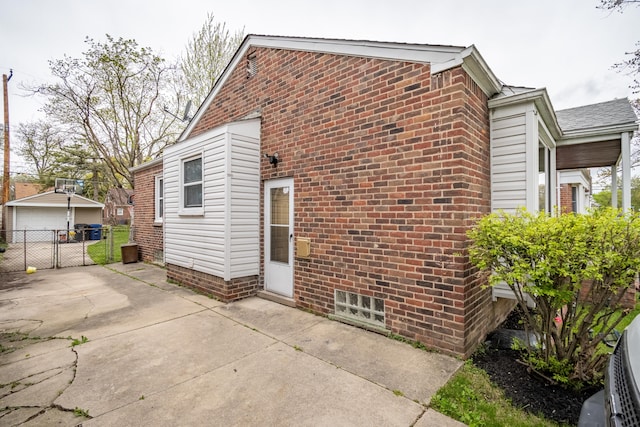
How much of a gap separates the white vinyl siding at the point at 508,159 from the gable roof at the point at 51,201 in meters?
26.2

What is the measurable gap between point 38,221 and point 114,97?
13.1 metres

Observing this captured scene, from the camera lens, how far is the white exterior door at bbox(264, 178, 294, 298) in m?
4.97

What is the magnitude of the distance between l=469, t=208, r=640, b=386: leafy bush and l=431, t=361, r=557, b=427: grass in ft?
2.09

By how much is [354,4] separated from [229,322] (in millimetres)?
8835

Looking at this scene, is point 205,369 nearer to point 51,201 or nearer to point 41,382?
point 41,382

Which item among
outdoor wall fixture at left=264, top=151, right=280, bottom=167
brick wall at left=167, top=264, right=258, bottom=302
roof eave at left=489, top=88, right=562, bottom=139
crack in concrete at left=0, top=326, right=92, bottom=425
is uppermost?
roof eave at left=489, top=88, right=562, bottom=139

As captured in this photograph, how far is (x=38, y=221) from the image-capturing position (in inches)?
778

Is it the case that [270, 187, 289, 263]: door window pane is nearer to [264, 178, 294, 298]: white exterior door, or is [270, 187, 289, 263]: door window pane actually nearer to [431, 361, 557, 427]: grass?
[264, 178, 294, 298]: white exterior door

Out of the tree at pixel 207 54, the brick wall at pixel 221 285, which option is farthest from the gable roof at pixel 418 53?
the tree at pixel 207 54

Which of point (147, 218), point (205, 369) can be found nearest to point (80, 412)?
point (205, 369)

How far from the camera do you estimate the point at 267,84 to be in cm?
546

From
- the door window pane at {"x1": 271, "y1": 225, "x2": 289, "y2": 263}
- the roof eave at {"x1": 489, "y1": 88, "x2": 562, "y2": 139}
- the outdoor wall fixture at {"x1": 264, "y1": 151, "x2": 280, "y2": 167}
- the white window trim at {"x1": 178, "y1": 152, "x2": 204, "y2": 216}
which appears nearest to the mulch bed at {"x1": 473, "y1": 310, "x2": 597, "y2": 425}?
the roof eave at {"x1": 489, "y1": 88, "x2": 562, "y2": 139}

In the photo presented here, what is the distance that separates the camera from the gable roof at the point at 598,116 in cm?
491

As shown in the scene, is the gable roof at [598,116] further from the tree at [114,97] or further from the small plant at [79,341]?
the tree at [114,97]
